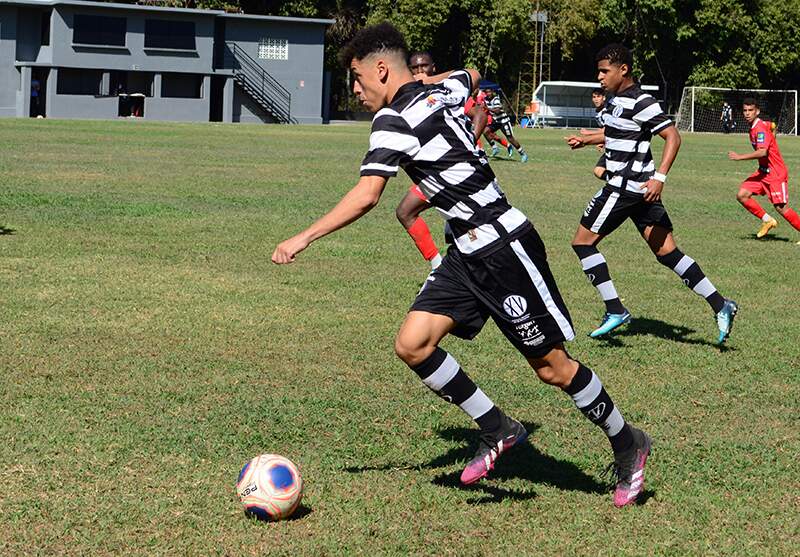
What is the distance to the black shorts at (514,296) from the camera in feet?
17.7

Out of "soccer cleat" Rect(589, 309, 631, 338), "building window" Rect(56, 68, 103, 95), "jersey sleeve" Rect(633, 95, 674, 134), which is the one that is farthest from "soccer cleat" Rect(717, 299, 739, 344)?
"building window" Rect(56, 68, 103, 95)

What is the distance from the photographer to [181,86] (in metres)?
60.1

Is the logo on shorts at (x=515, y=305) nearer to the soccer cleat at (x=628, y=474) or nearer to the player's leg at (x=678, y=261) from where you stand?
the soccer cleat at (x=628, y=474)

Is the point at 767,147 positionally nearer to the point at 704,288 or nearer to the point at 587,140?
the point at 587,140

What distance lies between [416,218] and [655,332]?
229 cm

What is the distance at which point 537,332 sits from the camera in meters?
5.40

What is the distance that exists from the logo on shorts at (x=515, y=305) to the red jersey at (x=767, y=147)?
12491 millimetres

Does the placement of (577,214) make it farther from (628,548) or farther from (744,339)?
(628,548)

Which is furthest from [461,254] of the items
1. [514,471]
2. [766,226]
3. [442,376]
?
[766,226]

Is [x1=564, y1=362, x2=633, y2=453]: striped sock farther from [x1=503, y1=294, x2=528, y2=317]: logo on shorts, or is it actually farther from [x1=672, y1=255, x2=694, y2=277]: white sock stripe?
[x1=672, y1=255, x2=694, y2=277]: white sock stripe

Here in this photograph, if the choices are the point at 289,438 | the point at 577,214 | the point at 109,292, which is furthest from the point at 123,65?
the point at 289,438

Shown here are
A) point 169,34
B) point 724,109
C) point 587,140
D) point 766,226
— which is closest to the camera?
point 587,140

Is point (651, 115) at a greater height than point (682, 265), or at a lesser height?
→ greater

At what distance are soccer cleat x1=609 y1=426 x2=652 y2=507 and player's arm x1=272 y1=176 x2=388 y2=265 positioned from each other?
1749 mm
